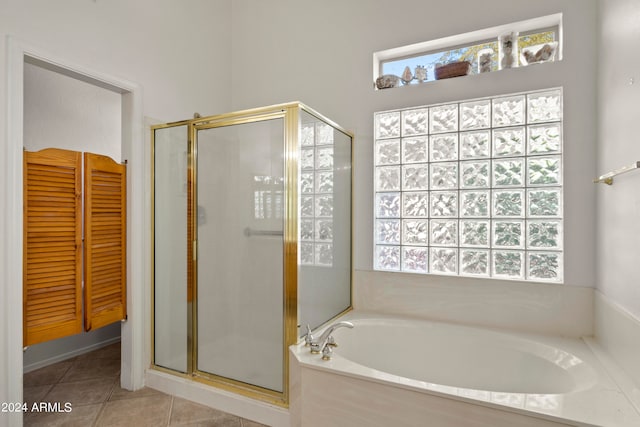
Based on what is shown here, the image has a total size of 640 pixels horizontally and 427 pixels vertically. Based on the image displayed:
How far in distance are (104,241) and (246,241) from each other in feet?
3.00

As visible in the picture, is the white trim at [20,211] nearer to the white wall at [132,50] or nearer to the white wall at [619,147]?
the white wall at [132,50]

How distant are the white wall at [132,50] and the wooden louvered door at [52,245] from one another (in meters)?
0.11

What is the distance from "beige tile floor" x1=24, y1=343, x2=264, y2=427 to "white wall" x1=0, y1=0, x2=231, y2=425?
392 millimetres

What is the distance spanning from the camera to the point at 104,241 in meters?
2.20

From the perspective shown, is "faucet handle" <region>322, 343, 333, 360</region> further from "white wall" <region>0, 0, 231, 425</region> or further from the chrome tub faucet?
"white wall" <region>0, 0, 231, 425</region>

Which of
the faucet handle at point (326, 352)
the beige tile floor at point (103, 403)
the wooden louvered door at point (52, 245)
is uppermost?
the wooden louvered door at point (52, 245)

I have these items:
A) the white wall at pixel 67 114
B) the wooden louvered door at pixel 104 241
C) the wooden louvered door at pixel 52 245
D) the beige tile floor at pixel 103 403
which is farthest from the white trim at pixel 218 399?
the white wall at pixel 67 114

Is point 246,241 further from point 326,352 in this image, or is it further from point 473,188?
point 473,188

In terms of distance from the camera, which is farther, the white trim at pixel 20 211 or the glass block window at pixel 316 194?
the glass block window at pixel 316 194

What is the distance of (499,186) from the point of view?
224cm

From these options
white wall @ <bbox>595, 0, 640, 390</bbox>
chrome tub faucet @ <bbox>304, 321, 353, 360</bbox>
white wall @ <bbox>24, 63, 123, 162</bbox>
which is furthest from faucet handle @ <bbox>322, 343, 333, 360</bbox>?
white wall @ <bbox>24, 63, 123, 162</bbox>

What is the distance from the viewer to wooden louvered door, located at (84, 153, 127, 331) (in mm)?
2113

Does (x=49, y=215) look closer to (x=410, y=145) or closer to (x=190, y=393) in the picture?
(x=190, y=393)

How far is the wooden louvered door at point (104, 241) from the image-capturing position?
6.93ft
